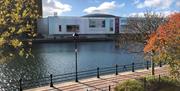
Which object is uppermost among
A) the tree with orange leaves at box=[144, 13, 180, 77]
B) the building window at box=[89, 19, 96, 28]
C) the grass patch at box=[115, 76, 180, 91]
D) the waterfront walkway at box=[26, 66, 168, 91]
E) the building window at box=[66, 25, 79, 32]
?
the building window at box=[89, 19, 96, 28]

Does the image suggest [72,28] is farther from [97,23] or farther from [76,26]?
[97,23]

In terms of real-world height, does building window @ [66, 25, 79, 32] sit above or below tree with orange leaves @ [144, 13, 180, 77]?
above

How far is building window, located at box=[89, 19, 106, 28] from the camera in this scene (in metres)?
146

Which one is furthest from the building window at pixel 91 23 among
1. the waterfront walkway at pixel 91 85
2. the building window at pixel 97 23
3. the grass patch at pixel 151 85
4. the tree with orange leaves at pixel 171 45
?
the grass patch at pixel 151 85

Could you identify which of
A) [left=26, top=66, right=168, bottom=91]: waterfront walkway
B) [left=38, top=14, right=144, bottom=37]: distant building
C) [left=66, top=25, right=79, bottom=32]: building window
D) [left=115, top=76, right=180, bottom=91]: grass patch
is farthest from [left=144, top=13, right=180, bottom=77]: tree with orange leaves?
[left=66, top=25, right=79, bottom=32]: building window

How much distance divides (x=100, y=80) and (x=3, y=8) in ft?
72.2

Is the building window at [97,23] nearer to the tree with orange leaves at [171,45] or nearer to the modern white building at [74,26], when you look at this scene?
the modern white building at [74,26]

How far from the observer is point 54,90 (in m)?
27.9

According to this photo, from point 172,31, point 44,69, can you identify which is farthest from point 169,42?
point 44,69

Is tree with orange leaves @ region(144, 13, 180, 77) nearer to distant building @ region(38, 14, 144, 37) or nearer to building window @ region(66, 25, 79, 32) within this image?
distant building @ region(38, 14, 144, 37)

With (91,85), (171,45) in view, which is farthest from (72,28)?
(171,45)

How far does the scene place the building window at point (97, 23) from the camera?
146 m

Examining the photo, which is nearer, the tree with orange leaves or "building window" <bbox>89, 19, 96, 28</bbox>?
→ the tree with orange leaves

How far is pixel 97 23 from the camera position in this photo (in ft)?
483
